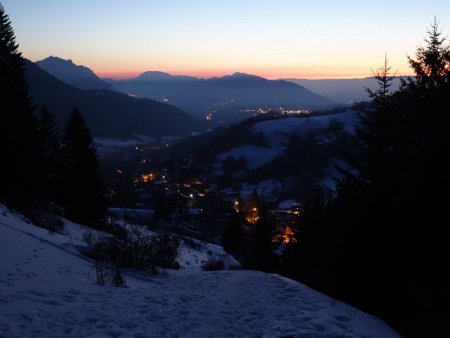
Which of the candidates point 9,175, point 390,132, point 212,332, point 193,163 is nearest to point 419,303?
point 212,332

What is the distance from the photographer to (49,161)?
39.7 meters

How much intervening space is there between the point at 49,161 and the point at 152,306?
35.8 m

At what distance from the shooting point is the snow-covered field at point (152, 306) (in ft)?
20.6

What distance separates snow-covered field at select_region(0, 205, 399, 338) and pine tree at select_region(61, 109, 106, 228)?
90.3 feet

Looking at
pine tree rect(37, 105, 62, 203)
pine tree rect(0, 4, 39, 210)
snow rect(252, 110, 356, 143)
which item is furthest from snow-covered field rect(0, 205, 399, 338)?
snow rect(252, 110, 356, 143)

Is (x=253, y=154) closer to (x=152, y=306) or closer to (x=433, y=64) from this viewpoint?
(x=433, y=64)

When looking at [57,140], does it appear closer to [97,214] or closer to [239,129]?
[97,214]

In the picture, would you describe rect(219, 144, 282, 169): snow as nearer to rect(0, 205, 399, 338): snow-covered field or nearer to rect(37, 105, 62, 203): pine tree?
rect(37, 105, 62, 203): pine tree

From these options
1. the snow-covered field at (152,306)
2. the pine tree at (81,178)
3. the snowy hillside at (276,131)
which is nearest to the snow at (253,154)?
the snowy hillside at (276,131)

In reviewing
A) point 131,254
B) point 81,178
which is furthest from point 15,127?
point 131,254

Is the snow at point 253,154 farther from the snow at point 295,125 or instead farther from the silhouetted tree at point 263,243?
the silhouetted tree at point 263,243

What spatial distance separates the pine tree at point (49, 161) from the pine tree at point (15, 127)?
2777 millimetres

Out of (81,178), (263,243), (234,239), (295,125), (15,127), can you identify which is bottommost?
(234,239)

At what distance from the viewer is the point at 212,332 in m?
6.86
